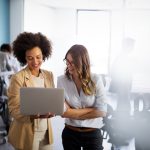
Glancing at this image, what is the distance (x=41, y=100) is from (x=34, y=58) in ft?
0.99

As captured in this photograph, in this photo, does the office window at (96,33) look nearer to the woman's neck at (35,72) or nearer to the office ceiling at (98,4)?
the office ceiling at (98,4)

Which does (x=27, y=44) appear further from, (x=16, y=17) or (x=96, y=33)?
(x=96, y=33)

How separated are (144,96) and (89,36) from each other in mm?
5042

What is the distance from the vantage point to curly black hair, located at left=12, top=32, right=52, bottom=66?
163 cm

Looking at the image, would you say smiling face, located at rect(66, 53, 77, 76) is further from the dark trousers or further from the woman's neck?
the dark trousers

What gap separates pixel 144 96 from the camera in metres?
2.86

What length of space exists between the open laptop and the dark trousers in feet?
0.76

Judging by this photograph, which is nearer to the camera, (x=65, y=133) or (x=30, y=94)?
(x=30, y=94)

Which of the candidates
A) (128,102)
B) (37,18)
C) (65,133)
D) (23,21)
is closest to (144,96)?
(128,102)

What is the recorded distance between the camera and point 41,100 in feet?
4.66

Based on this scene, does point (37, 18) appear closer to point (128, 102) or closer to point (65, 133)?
point (128, 102)

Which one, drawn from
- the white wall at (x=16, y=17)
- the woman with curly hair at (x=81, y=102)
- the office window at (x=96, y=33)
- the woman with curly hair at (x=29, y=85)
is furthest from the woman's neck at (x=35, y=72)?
the office window at (x=96, y=33)

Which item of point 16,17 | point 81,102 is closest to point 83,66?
point 81,102

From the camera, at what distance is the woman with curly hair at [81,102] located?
153 cm
